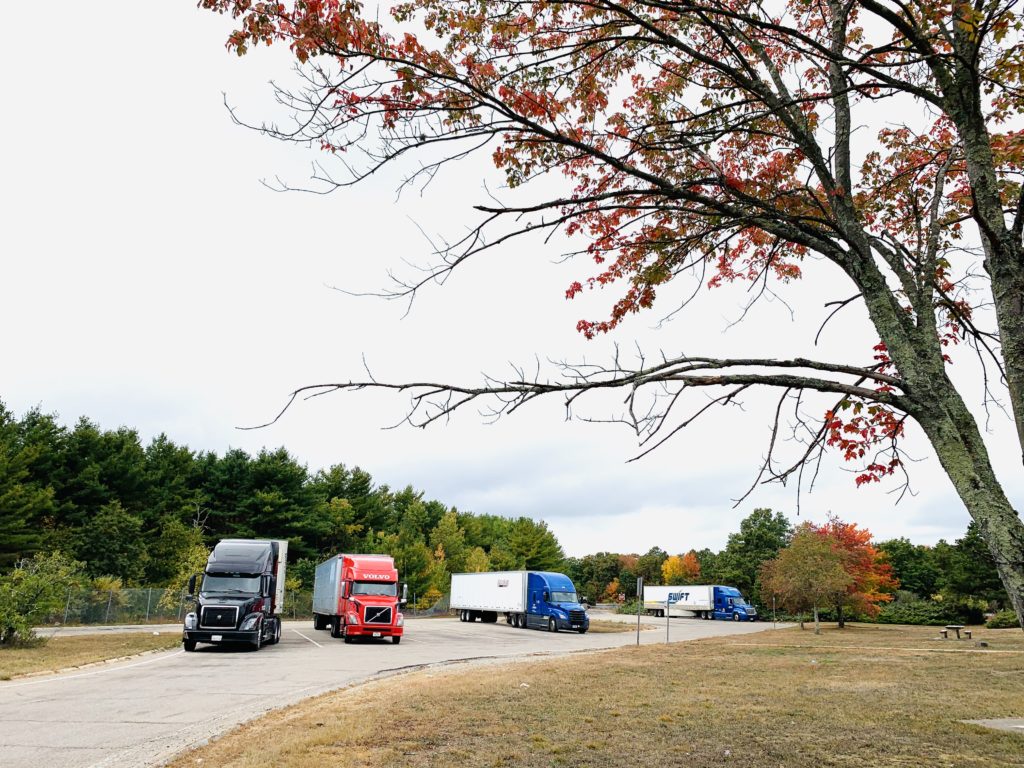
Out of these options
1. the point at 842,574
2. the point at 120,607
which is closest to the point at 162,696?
the point at 120,607

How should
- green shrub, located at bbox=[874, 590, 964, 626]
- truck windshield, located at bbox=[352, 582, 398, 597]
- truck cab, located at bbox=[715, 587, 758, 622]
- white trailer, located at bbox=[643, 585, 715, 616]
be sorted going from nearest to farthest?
truck windshield, located at bbox=[352, 582, 398, 597]
green shrub, located at bbox=[874, 590, 964, 626]
truck cab, located at bbox=[715, 587, 758, 622]
white trailer, located at bbox=[643, 585, 715, 616]

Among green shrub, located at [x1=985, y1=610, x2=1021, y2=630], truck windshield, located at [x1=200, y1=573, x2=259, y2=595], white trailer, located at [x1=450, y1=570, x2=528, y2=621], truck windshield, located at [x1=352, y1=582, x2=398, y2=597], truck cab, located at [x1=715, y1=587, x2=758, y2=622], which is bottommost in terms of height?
truck cab, located at [x1=715, y1=587, x2=758, y2=622]

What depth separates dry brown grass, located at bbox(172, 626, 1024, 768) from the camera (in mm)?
8000

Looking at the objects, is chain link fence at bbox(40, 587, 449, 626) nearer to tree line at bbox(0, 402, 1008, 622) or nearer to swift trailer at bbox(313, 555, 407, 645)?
tree line at bbox(0, 402, 1008, 622)

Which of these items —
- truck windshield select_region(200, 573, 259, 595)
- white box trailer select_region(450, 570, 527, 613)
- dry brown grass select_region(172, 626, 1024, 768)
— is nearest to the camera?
dry brown grass select_region(172, 626, 1024, 768)

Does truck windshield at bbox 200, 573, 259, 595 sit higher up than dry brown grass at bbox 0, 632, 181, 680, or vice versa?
truck windshield at bbox 200, 573, 259, 595

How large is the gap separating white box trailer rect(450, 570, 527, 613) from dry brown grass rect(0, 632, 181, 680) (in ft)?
66.0

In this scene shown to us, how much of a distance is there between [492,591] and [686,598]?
30597 millimetres

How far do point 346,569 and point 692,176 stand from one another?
25.6m

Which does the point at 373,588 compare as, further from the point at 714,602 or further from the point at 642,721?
the point at 714,602

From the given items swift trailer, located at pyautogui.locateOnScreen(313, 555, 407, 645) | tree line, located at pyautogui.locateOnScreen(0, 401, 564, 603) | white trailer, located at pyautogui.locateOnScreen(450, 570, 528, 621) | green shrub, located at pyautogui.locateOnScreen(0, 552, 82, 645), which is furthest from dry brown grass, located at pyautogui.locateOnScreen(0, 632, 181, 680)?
white trailer, located at pyautogui.locateOnScreen(450, 570, 528, 621)

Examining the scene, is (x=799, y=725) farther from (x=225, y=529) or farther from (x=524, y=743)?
(x=225, y=529)

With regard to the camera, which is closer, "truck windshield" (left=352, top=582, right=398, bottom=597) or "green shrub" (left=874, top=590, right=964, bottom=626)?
"truck windshield" (left=352, top=582, right=398, bottom=597)

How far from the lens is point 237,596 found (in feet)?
75.3
